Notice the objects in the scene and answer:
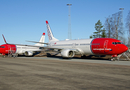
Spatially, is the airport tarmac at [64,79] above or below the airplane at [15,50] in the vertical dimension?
below

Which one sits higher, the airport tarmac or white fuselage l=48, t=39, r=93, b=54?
white fuselage l=48, t=39, r=93, b=54

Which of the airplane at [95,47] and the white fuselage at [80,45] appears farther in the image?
the white fuselage at [80,45]

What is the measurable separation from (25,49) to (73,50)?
65.5 feet

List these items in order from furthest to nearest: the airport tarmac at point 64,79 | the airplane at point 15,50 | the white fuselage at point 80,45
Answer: the airplane at point 15,50
the white fuselage at point 80,45
the airport tarmac at point 64,79

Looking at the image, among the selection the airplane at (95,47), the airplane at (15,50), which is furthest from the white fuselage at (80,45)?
the airplane at (15,50)

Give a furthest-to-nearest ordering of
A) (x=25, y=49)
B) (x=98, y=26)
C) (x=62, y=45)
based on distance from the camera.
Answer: (x=98, y=26), (x=25, y=49), (x=62, y=45)

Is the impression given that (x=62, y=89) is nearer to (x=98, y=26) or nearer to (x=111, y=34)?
(x=111, y=34)

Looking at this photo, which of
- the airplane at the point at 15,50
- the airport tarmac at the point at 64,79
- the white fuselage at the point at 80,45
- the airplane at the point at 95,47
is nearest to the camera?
the airport tarmac at the point at 64,79

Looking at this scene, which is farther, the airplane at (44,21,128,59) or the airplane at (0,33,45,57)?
the airplane at (0,33,45,57)

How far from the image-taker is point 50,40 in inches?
1620

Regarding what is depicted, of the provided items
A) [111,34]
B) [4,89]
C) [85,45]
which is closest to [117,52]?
[85,45]

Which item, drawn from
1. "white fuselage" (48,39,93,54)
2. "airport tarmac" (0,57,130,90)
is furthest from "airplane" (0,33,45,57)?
"airport tarmac" (0,57,130,90)

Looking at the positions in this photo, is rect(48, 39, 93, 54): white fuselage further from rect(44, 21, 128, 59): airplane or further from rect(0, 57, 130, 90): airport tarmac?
rect(0, 57, 130, 90): airport tarmac

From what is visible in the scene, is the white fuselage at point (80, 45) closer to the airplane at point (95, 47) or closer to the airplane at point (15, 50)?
the airplane at point (95, 47)
